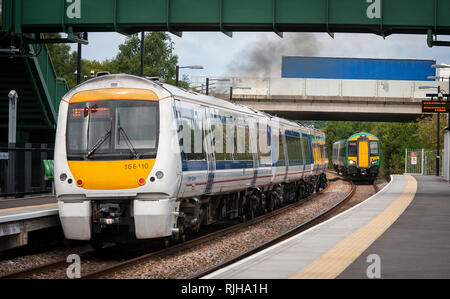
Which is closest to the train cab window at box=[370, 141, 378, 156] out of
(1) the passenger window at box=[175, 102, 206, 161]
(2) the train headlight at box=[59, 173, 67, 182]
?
(1) the passenger window at box=[175, 102, 206, 161]

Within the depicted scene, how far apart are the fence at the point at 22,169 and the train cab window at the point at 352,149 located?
27.1 meters

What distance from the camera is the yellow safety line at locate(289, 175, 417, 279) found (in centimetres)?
831

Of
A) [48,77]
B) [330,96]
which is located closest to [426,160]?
[330,96]

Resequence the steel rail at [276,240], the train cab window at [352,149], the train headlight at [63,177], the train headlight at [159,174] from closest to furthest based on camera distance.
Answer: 1. the steel rail at [276,240]
2. the train headlight at [159,174]
3. the train headlight at [63,177]
4. the train cab window at [352,149]

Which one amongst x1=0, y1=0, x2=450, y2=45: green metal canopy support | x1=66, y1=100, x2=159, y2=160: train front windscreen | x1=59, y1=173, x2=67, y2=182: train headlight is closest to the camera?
x1=66, y1=100, x2=159, y2=160: train front windscreen

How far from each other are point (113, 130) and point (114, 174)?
2.78 ft

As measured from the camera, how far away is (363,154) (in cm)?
4291

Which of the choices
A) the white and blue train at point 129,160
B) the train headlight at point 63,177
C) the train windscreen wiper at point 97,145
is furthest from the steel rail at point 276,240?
the train headlight at point 63,177

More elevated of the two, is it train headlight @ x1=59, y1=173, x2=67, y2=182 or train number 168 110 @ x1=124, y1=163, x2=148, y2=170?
train number 168 110 @ x1=124, y1=163, x2=148, y2=170

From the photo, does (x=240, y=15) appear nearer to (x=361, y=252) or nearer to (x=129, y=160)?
(x=129, y=160)

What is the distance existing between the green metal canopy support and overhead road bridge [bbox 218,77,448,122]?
26807 mm

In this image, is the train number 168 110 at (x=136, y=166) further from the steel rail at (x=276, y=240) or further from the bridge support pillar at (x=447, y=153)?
the bridge support pillar at (x=447, y=153)

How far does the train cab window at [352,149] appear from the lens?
4328 centimetres

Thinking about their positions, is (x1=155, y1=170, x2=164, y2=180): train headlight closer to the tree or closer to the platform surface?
the platform surface
